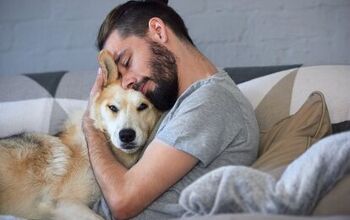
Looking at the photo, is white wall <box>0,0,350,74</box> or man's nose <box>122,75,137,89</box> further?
white wall <box>0,0,350,74</box>

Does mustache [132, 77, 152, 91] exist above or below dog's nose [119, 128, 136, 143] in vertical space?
above

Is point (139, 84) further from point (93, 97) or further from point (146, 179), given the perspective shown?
point (146, 179)

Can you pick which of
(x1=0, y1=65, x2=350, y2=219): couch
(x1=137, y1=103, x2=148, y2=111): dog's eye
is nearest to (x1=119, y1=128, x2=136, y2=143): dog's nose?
(x1=137, y1=103, x2=148, y2=111): dog's eye

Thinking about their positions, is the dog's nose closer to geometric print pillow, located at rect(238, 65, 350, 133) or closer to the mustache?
the mustache

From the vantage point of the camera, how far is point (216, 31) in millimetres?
2348

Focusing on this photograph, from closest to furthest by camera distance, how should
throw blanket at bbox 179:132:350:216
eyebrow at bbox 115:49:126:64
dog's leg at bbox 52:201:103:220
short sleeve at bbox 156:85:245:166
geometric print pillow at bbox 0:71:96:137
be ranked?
throw blanket at bbox 179:132:350:216 → short sleeve at bbox 156:85:245:166 → dog's leg at bbox 52:201:103:220 → eyebrow at bbox 115:49:126:64 → geometric print pillow at bbox 0:71:96:137

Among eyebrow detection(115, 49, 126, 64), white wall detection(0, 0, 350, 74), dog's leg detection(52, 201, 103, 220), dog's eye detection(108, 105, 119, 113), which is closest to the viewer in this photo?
dog's leg detection(52, 201, 103, 220)

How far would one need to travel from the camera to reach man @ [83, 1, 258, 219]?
126 cm

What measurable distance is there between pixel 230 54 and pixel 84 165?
40.3 inches

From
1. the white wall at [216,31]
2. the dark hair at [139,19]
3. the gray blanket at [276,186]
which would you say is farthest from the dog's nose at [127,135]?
the white wall at [216,31]

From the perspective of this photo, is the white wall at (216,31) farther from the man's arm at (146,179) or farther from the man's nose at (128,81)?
the man's arm at (146,179)

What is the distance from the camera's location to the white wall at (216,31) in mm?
2219

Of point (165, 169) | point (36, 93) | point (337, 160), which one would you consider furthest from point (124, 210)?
point (36, 93)

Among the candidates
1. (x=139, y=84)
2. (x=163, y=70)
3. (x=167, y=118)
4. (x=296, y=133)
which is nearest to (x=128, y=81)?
(x=139, y=84)
